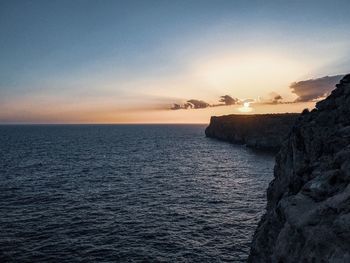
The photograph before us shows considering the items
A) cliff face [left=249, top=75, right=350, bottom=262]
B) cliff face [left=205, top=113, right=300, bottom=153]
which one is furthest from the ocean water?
cliff face [left=205, top=113, right=300, bottom=153]

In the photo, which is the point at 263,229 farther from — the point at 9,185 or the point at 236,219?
the point at 9,185

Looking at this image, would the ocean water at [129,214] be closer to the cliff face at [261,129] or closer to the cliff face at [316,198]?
the cliff face at [316,198]

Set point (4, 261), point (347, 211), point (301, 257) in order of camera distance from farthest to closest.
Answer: point (4, 261) < point (301, 257) < point (347, 211)

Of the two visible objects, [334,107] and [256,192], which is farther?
[256,192]

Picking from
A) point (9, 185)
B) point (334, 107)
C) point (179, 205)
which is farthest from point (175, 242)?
point (9, 185)

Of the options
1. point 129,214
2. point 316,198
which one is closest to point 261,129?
point 129,214

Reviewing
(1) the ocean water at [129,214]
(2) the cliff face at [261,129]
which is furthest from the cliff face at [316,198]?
(2) the cliff face at [261,129]

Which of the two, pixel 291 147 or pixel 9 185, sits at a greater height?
pixel 291 147
